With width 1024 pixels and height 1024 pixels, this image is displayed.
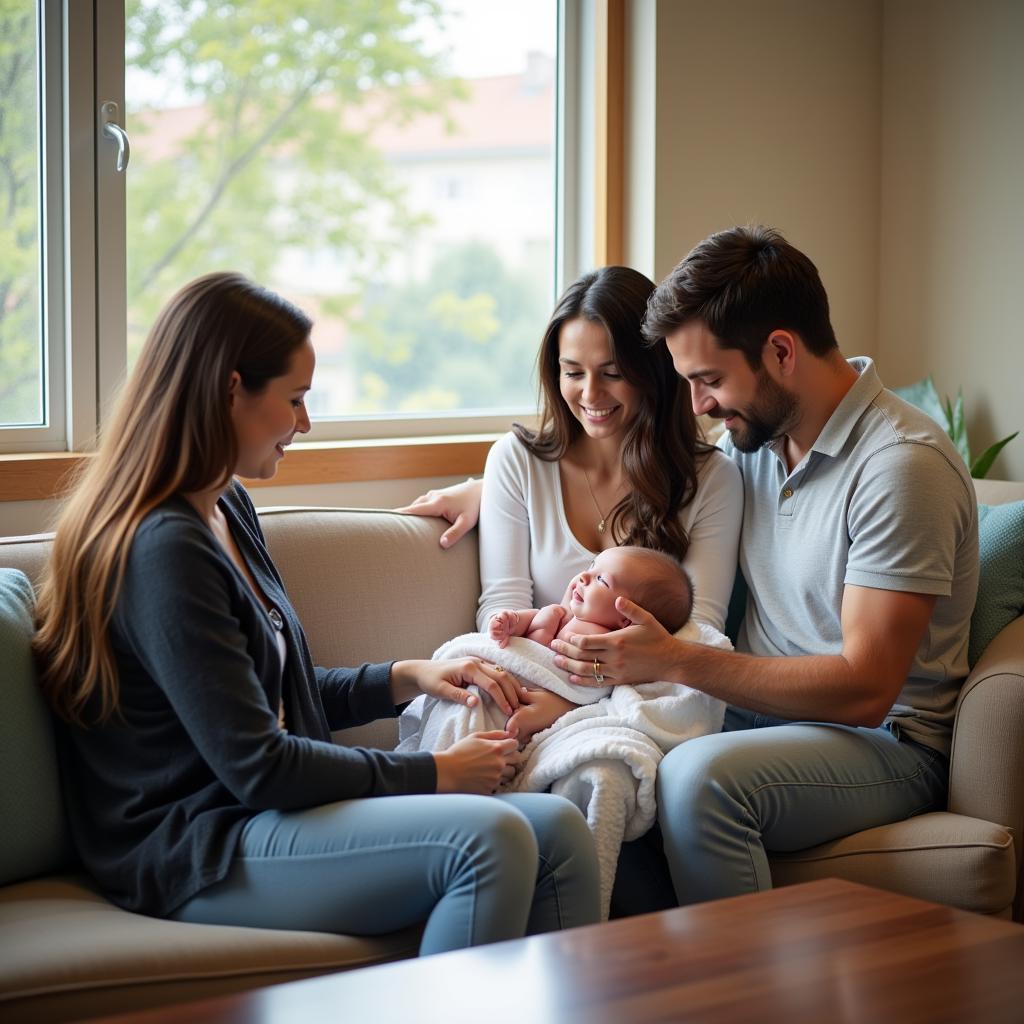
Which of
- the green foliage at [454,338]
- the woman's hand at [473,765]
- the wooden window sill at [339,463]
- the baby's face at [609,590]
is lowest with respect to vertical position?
the woman's hand at [473,765]

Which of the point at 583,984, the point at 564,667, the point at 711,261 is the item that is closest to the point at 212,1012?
the point at 583,984

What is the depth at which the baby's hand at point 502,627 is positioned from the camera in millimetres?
2207

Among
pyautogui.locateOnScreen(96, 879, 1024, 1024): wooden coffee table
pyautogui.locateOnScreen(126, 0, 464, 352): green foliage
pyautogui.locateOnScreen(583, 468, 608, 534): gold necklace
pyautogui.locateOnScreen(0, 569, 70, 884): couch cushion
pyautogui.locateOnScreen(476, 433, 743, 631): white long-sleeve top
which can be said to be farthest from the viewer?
pyautogui.locateOnScreen(126, 0, 464, 352): green foliage

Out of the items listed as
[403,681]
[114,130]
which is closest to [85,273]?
[114,130]

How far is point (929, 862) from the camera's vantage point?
6.55 feet

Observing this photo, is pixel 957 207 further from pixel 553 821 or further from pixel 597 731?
pixel 553 821

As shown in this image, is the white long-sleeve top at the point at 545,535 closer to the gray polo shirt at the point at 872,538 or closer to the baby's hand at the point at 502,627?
the gray polo shirt at the point at 872,538

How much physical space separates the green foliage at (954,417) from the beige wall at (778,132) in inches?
12.1

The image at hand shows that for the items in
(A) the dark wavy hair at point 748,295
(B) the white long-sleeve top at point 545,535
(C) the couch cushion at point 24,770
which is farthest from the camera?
(B) the white long-sleeve top at point 545,535

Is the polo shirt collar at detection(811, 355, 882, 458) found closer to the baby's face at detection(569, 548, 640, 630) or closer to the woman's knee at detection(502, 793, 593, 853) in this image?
the baby's face at detection(569, 548, 640, 630)

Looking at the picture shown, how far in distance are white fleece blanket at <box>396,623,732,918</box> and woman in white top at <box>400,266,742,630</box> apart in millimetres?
232

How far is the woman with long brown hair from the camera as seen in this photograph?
1.65 meters

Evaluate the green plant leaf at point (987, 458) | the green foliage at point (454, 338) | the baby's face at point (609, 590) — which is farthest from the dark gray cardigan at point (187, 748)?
the green plant leaf at point (987, 458)

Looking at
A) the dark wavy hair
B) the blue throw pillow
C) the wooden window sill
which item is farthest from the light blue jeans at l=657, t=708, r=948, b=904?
the wooden window sill
